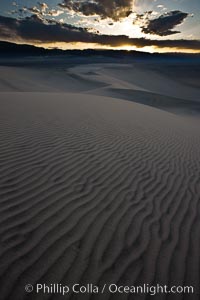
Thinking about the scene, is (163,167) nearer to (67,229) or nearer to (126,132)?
(126,132)

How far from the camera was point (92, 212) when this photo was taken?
3.51m

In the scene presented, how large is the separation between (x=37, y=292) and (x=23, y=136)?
4244mm

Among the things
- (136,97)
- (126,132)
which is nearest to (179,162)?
(126,132)

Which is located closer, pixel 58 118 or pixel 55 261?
pixel 55 261

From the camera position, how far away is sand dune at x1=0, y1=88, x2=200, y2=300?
2611 millimetres

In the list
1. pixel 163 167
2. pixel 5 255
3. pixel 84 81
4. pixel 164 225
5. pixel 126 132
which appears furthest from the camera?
pixel 84 81

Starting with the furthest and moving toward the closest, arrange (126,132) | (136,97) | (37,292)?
(136,97) < (126,132) < (37,292)

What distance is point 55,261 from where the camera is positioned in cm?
262

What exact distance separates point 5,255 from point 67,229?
816mm

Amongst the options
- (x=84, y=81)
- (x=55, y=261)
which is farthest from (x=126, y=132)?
(x=84, y=81)

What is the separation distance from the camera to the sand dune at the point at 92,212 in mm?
2611

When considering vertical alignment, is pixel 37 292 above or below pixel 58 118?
below

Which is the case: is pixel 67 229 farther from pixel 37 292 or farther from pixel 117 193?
pixel 117 193

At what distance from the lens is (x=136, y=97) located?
83.0 ft
